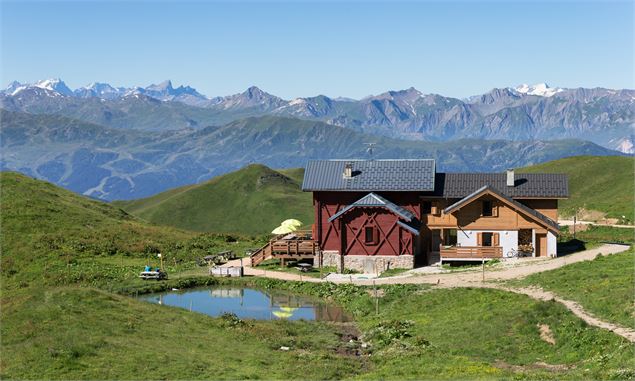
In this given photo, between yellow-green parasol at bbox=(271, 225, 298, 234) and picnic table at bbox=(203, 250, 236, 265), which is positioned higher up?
yellow-green parasol at bbox=(271, 225, 298, 234)

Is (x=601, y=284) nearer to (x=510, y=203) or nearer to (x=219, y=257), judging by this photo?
(x=510, y=203)

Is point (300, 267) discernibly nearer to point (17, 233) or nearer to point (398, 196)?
point (398, 196)

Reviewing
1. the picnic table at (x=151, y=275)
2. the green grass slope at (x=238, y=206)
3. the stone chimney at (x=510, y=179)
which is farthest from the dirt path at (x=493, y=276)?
the green grass slope at (x=238, y=206)

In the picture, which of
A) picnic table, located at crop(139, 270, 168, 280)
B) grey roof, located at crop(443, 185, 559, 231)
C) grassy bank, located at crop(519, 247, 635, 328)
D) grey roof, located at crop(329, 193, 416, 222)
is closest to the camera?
grassy bank, located at crop(519, 247, 635, 328)

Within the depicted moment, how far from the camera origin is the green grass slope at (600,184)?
92.2 m

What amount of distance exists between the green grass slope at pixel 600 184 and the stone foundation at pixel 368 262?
33574mm

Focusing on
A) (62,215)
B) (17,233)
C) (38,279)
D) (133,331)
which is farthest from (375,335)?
(62,215)

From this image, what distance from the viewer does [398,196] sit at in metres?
64.6

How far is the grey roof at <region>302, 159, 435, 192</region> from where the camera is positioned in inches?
2525

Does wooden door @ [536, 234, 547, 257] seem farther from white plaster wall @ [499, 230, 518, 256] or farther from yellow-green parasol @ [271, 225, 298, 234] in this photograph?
yellow-green parasol @ [271, 225, 298, 234]

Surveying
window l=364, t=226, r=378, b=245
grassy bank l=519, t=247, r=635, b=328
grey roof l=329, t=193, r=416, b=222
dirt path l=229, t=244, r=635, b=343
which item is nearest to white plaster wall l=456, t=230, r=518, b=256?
dirt path l=229, t=244, r=635, b=343

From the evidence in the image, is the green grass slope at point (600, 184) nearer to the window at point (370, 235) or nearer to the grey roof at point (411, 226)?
the grey roof at point (411, 226)

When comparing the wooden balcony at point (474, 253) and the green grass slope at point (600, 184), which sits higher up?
the green grass slope at point (600, 184)

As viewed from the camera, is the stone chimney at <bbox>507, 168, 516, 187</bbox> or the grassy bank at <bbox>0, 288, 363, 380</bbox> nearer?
the grassy bank at <bbox>0, 288, 363, 380</bbox>
